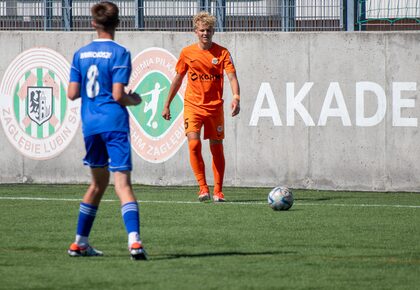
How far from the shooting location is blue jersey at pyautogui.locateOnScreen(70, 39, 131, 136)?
845 centimetres

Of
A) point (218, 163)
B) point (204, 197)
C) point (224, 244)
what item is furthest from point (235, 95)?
point (224, 244)

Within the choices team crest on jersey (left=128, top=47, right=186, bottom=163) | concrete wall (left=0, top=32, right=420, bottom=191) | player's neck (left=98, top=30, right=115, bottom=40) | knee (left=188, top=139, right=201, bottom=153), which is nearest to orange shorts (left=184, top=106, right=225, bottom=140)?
knee (left=188, top=139, right=201, bottom=153)

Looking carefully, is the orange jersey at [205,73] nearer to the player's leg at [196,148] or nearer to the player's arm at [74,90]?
the player's leg at [196,148]

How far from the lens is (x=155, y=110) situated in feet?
54.3

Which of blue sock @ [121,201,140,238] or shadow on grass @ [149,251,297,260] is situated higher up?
blue sock @ [121,201,140,238]

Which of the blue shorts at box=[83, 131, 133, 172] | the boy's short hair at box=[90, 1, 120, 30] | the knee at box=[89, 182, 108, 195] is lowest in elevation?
the knee at box=[89, 182, 108, 195]

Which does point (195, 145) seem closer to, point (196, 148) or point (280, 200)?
point (196, 148)

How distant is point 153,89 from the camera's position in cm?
1656

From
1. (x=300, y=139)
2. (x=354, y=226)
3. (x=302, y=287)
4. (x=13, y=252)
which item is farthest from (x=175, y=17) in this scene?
(x=302, y=287)

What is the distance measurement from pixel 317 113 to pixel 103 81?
783cm

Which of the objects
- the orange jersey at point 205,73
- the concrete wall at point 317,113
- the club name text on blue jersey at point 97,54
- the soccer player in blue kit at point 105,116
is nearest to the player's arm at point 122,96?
the soccer player in blue kit at point 105,116

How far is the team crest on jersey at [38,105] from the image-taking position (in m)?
16.9

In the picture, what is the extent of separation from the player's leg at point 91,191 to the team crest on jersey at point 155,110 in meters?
7.77

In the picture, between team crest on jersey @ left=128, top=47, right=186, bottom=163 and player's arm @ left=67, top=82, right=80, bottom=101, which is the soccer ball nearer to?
team crest on jersey @ left=128, top=47, right=186, bottom=163
